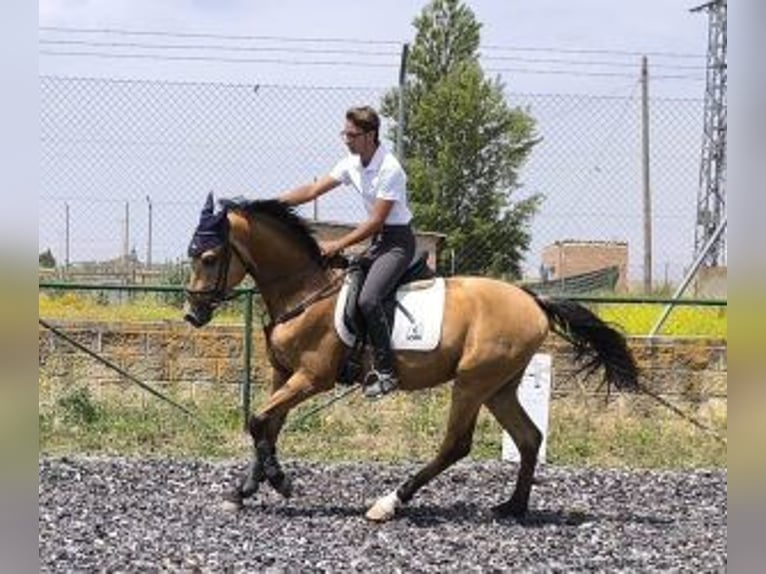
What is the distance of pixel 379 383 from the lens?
7102mm

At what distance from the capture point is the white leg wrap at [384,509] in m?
7.00

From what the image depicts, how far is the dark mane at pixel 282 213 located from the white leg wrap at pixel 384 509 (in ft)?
4.82

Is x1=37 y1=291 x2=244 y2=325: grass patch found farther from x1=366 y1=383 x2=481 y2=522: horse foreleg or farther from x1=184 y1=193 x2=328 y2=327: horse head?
x1=366 y1=383 x2=481 y2=522: horse foreleg

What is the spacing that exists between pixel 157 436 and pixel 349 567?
194 inches

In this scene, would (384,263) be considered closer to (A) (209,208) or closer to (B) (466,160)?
(A) (209,208)

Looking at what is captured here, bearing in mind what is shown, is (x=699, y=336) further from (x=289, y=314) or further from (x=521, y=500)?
(x=289, y=314)

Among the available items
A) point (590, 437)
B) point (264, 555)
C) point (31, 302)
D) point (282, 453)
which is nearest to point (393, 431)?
point (282, 453)

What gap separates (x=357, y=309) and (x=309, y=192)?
88 cm

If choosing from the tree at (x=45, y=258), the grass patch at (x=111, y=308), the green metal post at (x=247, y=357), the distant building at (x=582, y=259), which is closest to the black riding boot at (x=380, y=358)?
the tree at (x=45, y=258)

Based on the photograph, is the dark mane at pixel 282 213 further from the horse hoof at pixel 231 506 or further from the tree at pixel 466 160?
the tree at pixel 466 160

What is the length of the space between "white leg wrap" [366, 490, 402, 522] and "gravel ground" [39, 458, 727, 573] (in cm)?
8

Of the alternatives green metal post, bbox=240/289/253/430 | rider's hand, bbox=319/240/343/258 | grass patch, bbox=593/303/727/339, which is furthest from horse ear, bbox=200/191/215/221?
grass patch, bbox=593/303/727/339

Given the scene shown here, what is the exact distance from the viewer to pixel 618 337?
7.82 metres

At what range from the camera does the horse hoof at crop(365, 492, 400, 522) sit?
275 inches
